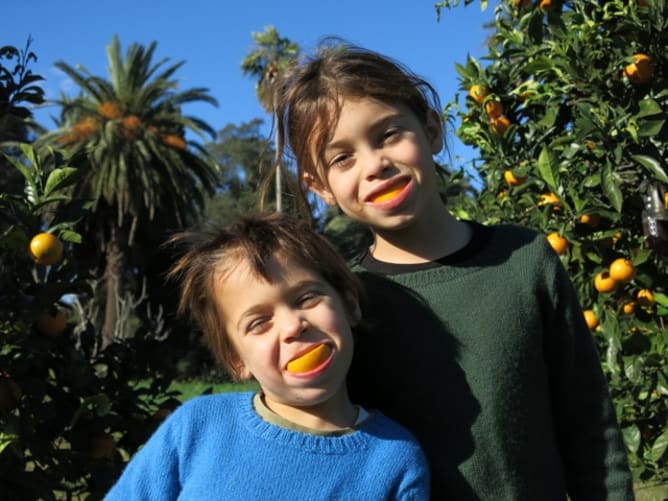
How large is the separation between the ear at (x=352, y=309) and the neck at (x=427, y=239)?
15 centimetres

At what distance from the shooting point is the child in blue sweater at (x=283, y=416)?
136 centimetres

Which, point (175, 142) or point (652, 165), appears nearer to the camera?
point (652, 165)

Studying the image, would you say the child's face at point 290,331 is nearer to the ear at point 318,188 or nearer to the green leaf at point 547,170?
the ear at point 318,188

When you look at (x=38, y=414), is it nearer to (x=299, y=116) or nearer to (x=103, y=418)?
(x=103, y=418)

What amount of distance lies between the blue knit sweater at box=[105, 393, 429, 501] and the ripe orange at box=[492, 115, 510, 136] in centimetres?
218

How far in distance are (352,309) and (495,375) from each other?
0.27 metres

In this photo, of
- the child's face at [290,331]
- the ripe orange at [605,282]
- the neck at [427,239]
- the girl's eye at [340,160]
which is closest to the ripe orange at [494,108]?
the ripe orange at [605,282]

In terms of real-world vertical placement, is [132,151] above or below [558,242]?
above

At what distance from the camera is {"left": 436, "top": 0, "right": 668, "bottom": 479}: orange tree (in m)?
2.85

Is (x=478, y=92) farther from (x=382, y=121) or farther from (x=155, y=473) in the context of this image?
(x=155, y=473)

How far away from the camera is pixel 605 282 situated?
2941mm

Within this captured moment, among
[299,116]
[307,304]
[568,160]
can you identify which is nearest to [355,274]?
[307,304]

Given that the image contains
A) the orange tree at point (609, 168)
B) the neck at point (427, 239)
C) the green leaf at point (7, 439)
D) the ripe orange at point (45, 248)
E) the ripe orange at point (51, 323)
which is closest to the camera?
the neck at point (427, 239)

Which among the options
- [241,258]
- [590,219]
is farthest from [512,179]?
[241,258]
